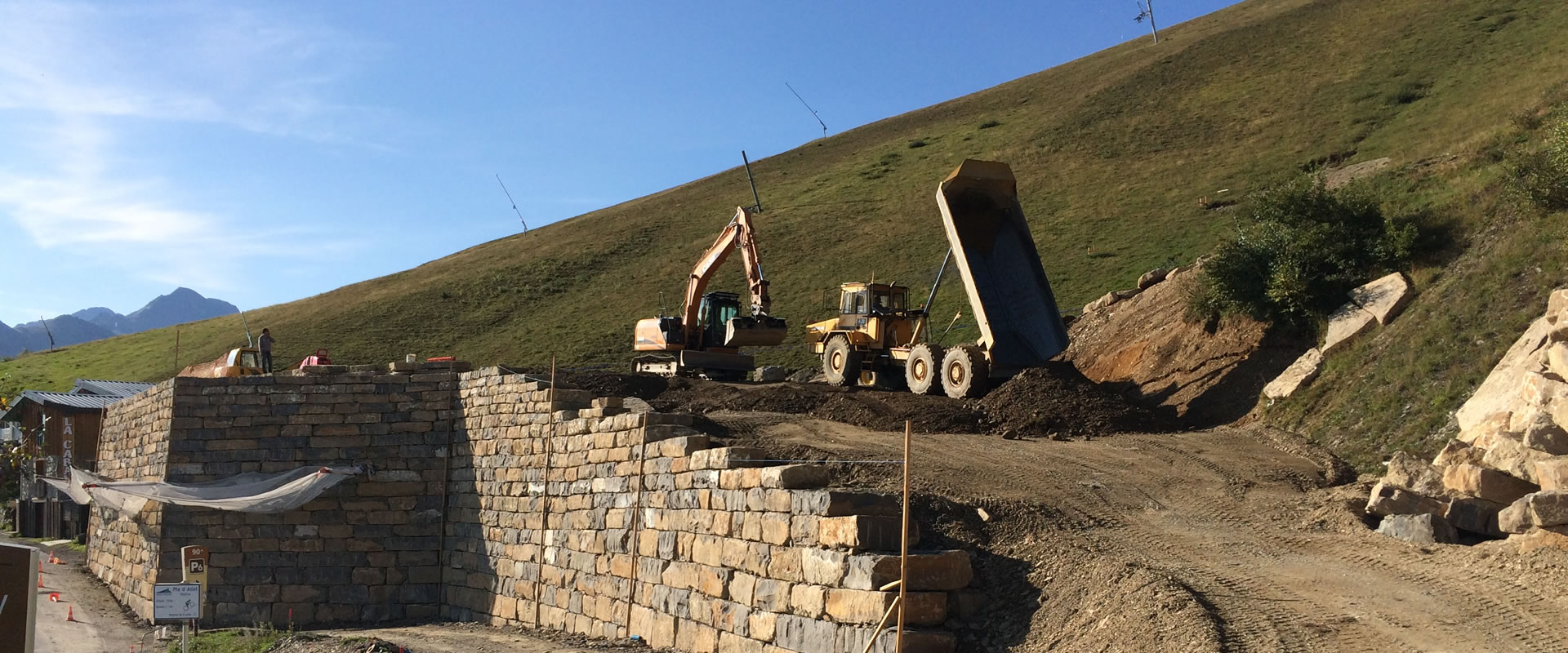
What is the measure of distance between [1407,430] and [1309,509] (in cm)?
273

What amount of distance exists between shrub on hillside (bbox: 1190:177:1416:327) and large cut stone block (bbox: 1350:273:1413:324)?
0.36 m

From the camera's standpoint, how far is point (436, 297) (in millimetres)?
53719

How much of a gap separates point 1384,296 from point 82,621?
19568 millimetres

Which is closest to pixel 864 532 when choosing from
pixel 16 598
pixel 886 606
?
pixel 886 606

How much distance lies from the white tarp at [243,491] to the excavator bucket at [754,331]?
933cm

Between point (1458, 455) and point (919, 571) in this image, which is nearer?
point (919, 571)

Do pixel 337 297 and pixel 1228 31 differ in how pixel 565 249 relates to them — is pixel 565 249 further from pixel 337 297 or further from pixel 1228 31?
pixel 1228 31

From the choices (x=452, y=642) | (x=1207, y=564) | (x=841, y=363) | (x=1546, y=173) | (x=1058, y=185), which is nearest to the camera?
(x=1207, y=564)

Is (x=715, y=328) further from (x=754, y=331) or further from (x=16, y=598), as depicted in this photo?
(x=16, y=598)

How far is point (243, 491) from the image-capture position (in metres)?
16.6

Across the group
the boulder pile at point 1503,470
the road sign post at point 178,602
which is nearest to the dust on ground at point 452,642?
the road sign post at point 178,602

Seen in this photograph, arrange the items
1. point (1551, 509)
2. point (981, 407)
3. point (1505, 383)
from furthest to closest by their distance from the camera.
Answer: point (981, 407), point (1505, 383), point (1551, 509)

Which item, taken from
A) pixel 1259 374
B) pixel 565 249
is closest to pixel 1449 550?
pixel 1259 374

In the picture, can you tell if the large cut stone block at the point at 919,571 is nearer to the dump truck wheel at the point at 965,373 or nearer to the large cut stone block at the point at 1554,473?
the large cut stone block at the point at 1554,473
